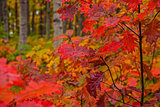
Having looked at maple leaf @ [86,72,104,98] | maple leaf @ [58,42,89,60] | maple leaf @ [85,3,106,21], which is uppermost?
maple leaf @ [85,3,106,21]

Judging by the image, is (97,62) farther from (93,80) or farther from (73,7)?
(73,7)

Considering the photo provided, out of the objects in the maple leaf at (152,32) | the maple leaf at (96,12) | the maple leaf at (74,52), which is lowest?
the maple leaf at (74,52)

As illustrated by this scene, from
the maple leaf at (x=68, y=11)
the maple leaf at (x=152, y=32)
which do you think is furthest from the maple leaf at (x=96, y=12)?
the maple leaf at (x=152, y=32)

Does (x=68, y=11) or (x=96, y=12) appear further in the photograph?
(x=68, y=11)

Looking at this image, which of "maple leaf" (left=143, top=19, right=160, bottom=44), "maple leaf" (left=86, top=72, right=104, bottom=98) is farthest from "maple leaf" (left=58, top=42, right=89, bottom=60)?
"maple leaf" (left=143, top=19, right=160, bottom=44)

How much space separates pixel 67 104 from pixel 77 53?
69 centimetres

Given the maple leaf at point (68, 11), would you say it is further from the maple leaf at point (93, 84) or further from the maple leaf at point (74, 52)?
the maple leaf at point (93, 84)

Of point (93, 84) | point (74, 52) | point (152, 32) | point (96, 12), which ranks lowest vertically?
point (93, 84)

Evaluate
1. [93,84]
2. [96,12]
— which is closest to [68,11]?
[96,12]

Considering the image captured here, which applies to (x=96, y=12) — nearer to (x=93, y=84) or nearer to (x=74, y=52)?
(x=74, y=52)

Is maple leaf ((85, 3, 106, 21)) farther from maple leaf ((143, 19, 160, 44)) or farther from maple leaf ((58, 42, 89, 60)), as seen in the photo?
maple leaf ((143, 19, 160, 44))

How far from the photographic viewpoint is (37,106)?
0.97 m

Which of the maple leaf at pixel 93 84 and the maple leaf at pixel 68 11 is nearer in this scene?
the maple leaf at pixel 93 84

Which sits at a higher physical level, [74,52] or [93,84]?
[74,52]
